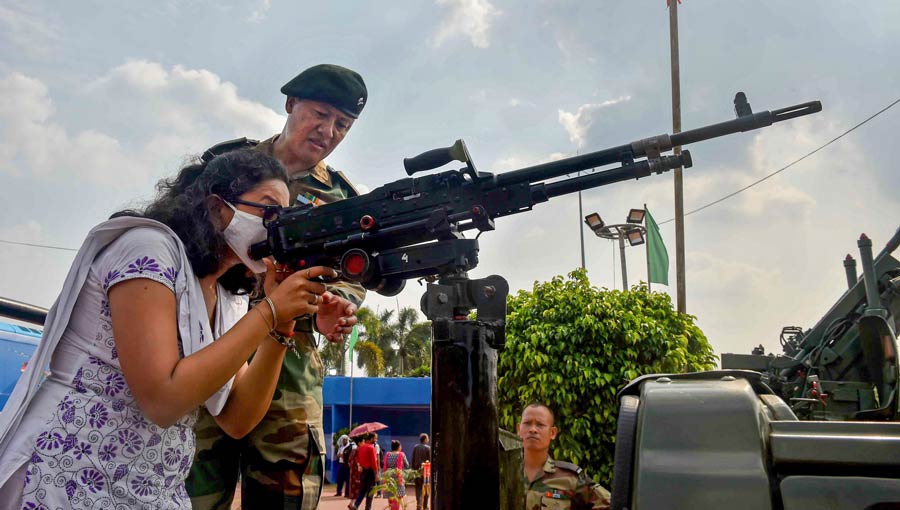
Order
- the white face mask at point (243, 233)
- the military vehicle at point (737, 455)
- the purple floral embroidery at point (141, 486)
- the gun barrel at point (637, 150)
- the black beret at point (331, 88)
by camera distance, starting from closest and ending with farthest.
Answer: the military vehicle at point (737, 455), the purple floral embroidery at point (141, 486), the white face mask at point (243, 233), the gun barrel at point (637, 150), the black beret at point (331, 88)

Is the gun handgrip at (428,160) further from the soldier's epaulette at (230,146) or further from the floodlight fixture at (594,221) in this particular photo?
the floodlight fixture at (594,221)

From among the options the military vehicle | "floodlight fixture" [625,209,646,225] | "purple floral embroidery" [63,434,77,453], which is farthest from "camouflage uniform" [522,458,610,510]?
"floodlight fixture" [625,209,646,225]

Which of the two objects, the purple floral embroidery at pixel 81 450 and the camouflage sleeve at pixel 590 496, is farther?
the camouflage sleeve at pixel 590 496

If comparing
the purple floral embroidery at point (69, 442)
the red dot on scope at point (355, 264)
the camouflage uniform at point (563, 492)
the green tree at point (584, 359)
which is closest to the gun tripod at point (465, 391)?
the red dot on scope at point (355, 264)

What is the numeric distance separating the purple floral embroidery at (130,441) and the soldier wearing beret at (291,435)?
32.3 inches

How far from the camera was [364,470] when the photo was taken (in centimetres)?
1537

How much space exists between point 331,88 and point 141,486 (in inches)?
84.6

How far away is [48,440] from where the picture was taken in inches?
71.7

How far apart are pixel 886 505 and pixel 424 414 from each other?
29.4 m

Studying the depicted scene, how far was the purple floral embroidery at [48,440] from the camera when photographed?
5.96ft

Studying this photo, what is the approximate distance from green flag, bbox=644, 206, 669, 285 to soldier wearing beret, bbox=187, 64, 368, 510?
11.0 meters

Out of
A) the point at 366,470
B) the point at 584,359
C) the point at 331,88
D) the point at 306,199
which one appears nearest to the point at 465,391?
the point at 306,199

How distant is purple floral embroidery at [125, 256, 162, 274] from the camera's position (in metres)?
1.97

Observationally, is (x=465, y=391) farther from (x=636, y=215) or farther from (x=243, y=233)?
(x=636, y=215)
